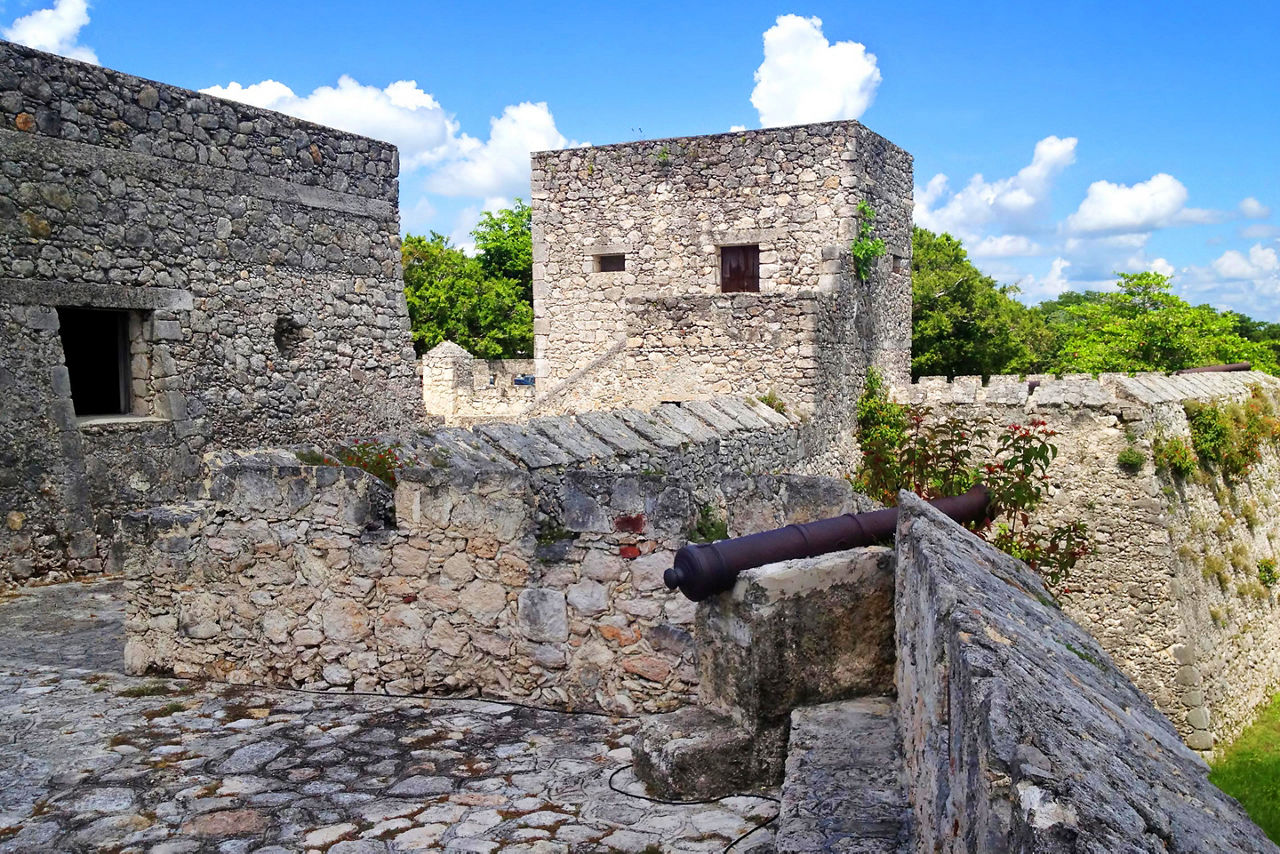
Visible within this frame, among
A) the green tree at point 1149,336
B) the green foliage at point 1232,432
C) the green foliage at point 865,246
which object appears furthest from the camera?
the green tree at point 1149,336

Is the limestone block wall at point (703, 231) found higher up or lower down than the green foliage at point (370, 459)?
higher up

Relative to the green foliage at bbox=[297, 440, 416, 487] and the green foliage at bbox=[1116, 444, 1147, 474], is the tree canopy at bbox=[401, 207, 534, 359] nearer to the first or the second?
the green foliage at bbox=[1116, 444, 1147, 474]

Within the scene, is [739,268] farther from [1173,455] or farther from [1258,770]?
[1258,770]

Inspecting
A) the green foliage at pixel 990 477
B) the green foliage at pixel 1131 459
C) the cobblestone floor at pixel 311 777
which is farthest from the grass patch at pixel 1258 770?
the cobblestone floor at pixel 311 777

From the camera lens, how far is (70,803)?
436cm

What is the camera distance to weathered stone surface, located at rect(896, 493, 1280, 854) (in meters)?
1.62

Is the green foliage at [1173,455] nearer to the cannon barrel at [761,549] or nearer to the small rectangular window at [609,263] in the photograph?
the small rectangular window at [609,263]

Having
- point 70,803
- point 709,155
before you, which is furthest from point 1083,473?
point 70,803

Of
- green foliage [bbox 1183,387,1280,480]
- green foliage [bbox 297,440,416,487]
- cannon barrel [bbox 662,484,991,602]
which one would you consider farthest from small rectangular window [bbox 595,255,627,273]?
cannon barrel [bbox 662,484,991,602]

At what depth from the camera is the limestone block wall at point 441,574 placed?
208 inches

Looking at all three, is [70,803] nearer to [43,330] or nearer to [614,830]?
[614,830]

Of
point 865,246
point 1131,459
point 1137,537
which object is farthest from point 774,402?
point 1137,537

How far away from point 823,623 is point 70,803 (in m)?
3.26

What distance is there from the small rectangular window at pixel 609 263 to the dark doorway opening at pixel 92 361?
7.77 m
